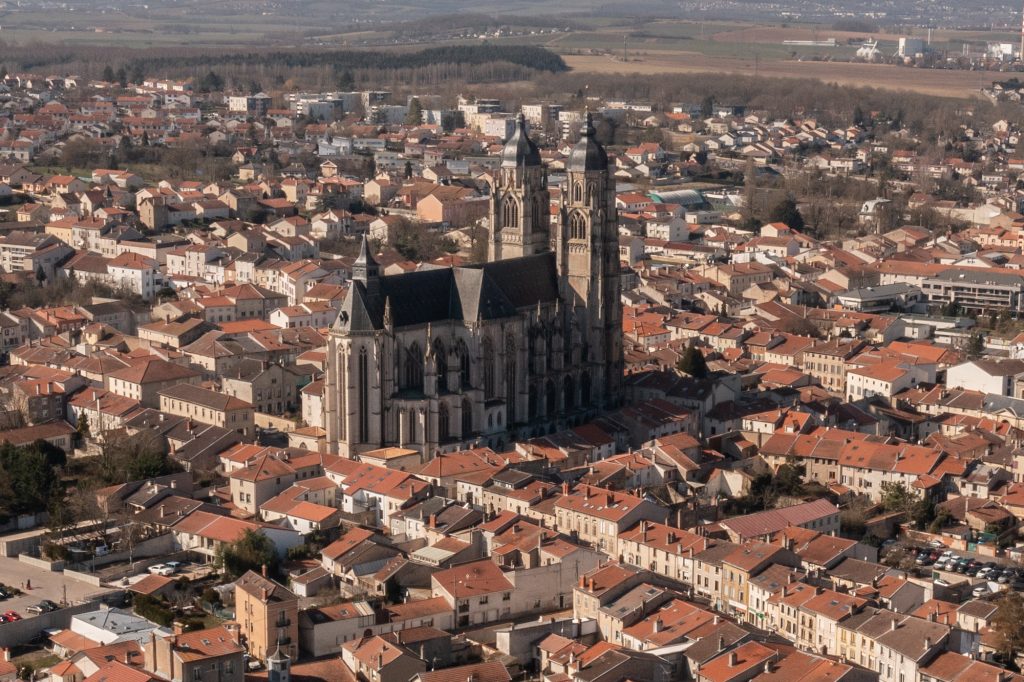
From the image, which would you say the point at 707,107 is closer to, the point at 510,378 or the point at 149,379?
the point at 149,379

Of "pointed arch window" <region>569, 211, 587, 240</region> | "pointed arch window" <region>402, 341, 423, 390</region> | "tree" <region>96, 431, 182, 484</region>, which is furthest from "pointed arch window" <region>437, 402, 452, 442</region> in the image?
"pointed arch window" <region>569, 211, 587, 240</region>

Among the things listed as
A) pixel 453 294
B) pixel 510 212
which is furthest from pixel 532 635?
pixel 510 212

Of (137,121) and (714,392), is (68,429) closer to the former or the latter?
(714,392)

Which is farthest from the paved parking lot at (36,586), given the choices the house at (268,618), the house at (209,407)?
the house at (209,407)

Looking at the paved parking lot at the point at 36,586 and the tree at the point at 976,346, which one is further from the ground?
the paved parking lot at the point at 36,586

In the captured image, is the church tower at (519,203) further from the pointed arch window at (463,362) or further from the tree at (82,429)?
the tree at (82,429)
